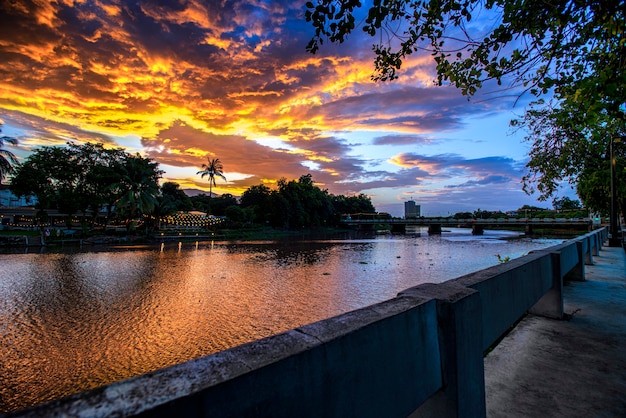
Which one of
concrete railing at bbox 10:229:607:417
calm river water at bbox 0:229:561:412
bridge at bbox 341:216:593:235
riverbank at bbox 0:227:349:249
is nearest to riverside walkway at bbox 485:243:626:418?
concrete railing at bbox 10:229:607:417

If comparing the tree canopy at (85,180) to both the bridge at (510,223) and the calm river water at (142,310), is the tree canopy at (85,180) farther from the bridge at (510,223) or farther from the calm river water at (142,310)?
the bridge at (510,223)

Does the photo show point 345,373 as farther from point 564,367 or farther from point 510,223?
point 510,223

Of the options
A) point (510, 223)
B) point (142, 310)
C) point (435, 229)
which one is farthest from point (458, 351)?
point (435, 229)

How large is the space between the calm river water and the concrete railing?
586 centimetres

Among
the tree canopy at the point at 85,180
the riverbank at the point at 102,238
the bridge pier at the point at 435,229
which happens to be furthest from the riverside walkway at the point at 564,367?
the bridge pier at the point at 435,229

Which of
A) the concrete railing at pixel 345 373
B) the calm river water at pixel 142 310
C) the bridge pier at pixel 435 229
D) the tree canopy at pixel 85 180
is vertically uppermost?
the tree canopy at pixel 85 180

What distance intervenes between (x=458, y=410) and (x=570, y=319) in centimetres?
390

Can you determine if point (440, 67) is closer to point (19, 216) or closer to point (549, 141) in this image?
point (549, 141)

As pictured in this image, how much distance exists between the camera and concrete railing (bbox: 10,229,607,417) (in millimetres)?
806

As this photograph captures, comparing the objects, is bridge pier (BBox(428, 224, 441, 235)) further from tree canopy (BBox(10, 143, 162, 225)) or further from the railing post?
the railing post

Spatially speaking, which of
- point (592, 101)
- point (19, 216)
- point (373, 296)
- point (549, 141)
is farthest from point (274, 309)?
point (19, 216)

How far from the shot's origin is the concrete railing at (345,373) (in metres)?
0.81

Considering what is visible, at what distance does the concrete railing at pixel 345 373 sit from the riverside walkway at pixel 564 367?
33.3 inches

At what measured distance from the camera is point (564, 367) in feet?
9.77
